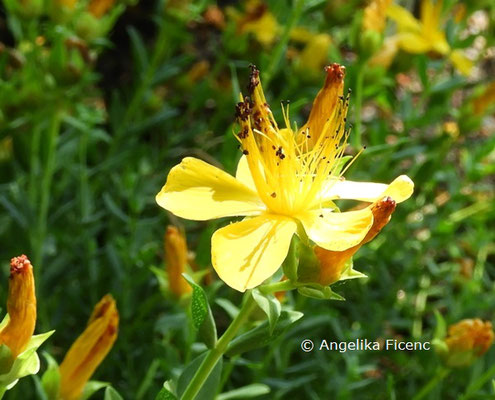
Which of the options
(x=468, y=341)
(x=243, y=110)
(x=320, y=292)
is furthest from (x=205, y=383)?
(x=468, y=341)

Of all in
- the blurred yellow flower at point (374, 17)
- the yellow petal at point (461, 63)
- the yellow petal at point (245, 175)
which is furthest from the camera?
the yellow petal at point (461, 63)

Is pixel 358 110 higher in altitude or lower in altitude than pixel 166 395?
higher

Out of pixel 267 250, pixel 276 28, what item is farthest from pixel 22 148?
pixel 267 250

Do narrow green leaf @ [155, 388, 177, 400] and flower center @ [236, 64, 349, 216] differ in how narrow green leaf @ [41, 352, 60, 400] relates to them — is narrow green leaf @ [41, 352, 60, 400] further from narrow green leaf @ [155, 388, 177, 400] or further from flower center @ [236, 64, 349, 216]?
flower center @ [236, 64, 349, 216]

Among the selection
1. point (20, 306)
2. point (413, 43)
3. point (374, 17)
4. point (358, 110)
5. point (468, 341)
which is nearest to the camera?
point (20, 306)

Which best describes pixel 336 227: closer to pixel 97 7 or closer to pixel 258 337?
pixel 258 337

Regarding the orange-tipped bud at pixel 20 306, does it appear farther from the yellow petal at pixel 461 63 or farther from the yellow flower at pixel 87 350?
the yellow petal at pixel 461 63

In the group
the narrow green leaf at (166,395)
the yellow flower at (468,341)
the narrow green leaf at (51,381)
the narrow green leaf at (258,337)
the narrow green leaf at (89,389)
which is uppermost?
the narrow green leaf at (258,337)

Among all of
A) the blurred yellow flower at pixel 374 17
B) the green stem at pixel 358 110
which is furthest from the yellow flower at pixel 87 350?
the blurred yellow flower at pixel 374 17
